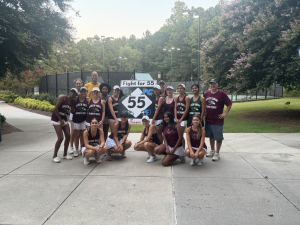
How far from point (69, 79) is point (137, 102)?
1242cm

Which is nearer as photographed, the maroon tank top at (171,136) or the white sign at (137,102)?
the maroon tank top at (171,136)

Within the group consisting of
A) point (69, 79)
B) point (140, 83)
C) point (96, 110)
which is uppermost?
point (69, 79)

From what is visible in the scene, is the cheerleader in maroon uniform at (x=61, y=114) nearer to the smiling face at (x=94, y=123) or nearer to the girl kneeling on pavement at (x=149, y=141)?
the smiling face at (x=94, y=123)

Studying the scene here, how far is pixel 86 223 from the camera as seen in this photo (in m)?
3.12

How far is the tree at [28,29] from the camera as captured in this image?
8.08 meters

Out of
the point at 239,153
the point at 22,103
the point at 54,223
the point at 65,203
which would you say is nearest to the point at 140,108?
the point at 239,153

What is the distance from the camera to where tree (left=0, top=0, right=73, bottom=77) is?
8.08 metres

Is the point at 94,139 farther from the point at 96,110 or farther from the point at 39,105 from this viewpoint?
the point at 39,105

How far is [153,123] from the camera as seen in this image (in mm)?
5926

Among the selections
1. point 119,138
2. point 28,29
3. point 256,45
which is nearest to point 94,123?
point 119,138

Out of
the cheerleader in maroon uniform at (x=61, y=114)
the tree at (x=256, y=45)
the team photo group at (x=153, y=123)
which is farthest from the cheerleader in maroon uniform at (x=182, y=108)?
the tree at (x=256, y=45)

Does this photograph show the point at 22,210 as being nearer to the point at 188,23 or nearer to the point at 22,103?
the point at 22,103

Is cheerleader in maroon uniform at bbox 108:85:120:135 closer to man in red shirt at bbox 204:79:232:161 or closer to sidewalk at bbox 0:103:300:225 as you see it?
sidewalk at bbox 0:103:300:225

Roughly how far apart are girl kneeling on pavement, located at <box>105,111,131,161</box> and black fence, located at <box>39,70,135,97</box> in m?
7.52
